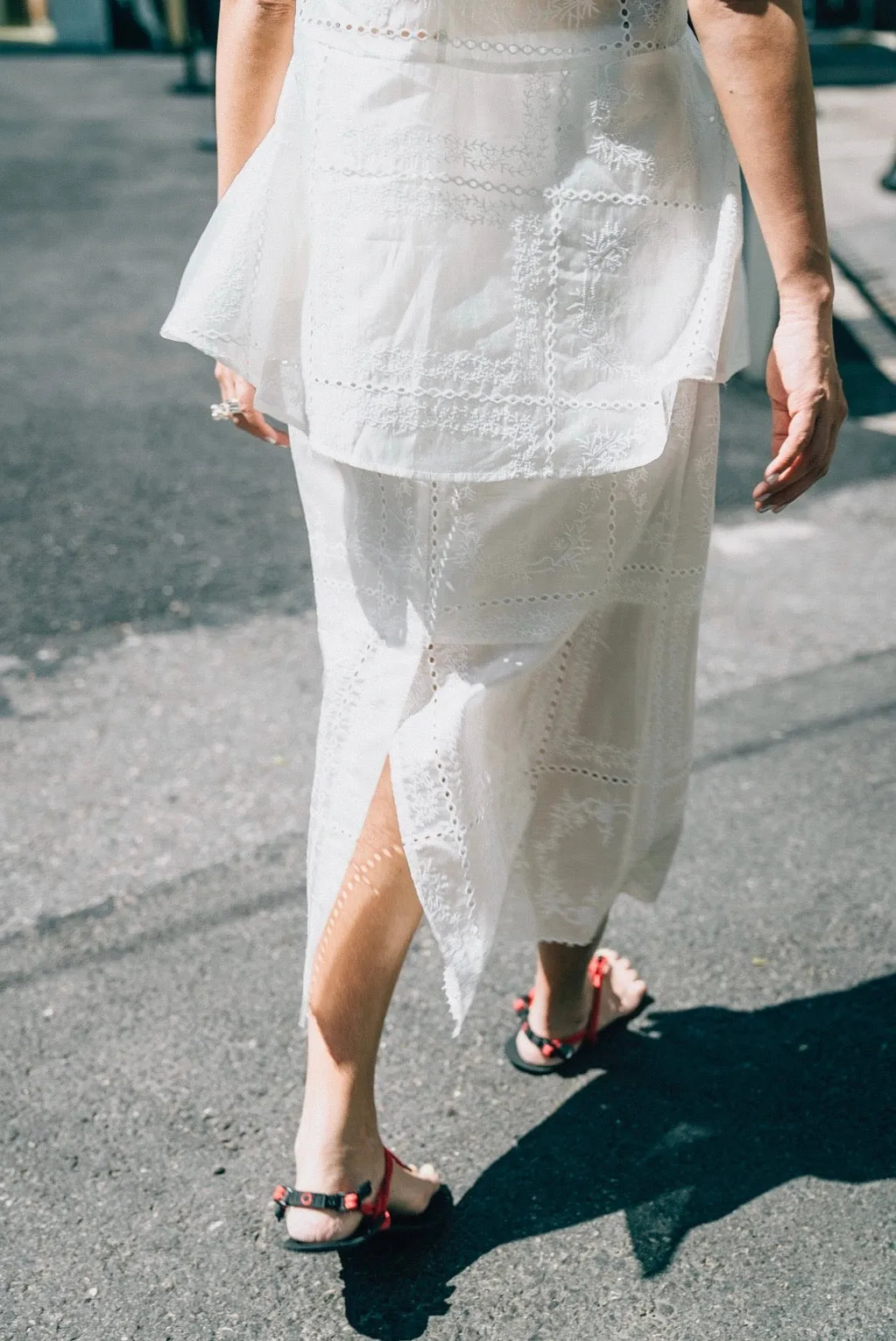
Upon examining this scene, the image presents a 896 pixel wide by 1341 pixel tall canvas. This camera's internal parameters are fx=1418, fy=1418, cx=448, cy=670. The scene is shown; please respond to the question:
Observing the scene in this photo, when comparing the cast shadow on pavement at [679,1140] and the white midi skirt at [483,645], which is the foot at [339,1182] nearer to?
the cast shadow on pavement at [679,1140]

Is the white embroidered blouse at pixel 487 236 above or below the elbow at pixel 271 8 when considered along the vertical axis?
below

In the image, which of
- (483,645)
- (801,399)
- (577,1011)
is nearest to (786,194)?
(801,399)

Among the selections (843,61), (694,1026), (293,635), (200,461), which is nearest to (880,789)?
(694,1026)

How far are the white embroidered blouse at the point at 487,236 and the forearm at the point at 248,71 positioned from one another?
11 cm

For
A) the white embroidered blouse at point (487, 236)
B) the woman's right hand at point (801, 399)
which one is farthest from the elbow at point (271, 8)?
the woman's right hand at point (801, 399)

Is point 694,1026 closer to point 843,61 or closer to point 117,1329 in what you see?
A: point 117,1329

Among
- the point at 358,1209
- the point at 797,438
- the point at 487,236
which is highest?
the point at 487,236

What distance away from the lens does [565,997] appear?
6.95ft

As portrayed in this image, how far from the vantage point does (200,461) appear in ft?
15.5

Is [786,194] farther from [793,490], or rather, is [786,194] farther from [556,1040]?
[556,1040]

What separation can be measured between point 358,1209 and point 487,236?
1148 mm

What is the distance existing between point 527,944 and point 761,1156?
0.60 m

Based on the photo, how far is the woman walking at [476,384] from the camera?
1.49 meters

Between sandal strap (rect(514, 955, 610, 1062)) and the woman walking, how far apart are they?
1.14 ft
